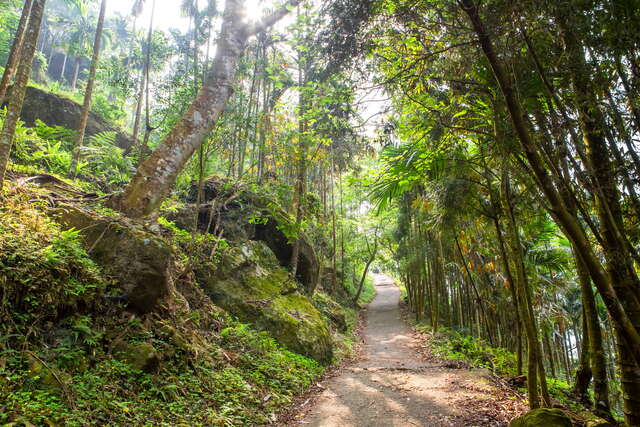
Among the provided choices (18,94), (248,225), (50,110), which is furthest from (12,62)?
(248,225)

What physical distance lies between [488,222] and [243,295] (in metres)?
5.53

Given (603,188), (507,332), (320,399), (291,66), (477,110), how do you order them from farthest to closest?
1. (291,66)
2. (507,332)
3. (320,399)
4. (477,110)
5. (603,188)

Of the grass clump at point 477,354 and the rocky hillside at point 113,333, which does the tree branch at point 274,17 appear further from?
the grass clump at point 477,354

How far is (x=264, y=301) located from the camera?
25.8ft

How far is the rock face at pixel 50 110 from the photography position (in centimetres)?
1039

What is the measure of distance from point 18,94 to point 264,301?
5.79m

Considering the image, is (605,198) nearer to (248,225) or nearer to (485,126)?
(485,126)

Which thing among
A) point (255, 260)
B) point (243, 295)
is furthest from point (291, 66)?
point (243, 295)

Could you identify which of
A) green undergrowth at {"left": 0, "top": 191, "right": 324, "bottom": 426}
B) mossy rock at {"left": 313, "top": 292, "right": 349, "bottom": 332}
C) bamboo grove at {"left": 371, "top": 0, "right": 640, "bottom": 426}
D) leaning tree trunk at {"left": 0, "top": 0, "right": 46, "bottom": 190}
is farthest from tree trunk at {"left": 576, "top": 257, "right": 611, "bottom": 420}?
mossy rock at {"left": 313, "top": 292, "right": 349, "bottom": 332}

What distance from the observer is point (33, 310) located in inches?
128

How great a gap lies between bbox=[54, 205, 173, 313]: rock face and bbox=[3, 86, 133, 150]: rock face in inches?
339

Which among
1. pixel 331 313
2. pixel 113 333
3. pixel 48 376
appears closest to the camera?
pixel 48 376

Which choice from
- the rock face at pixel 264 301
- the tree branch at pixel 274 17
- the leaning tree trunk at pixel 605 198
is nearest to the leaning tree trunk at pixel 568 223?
the leaning tree trunk at pixel 605 198

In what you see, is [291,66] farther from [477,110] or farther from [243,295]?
[477,110]
